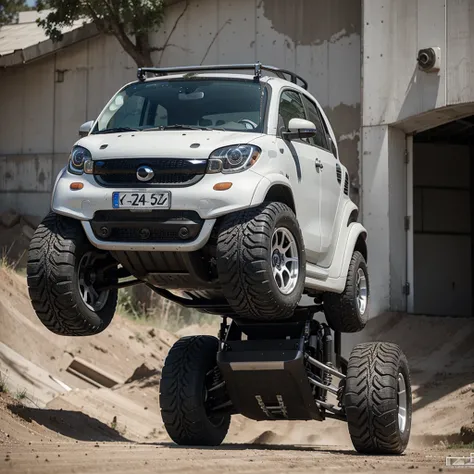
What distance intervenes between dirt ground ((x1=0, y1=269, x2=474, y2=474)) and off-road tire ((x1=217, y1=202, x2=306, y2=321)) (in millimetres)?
1197

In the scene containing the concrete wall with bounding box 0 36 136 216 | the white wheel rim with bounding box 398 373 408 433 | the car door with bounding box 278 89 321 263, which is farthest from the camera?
the concrete wall with bounding box 0 36 136 216

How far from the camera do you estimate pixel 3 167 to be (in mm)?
22641

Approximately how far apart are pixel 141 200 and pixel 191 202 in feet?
1.40

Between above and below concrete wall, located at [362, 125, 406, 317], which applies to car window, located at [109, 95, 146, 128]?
above

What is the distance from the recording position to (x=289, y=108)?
1034 cm

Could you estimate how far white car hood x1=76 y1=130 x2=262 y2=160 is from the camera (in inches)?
361

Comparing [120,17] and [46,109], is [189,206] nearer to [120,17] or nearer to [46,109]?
[120,17]

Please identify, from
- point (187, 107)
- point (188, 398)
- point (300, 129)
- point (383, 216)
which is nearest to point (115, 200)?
point (187, 107)

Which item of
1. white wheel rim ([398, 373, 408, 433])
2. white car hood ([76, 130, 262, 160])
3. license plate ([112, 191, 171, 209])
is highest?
white car hood ([76, 130, 262, 160])

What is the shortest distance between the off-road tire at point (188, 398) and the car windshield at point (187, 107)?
255 cm

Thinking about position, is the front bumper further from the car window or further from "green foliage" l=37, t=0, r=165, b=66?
"green foliage" l=37, t=0, r=165, b=66

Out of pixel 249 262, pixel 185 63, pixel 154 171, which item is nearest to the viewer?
pixel 249 262

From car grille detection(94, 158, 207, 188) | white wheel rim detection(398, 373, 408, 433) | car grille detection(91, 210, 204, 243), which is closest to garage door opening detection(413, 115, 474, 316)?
white wheel rim detection(398, 373, 408, 433)

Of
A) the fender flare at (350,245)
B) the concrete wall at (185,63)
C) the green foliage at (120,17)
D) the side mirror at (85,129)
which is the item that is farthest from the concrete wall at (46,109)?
the side mirror at (85,129)
